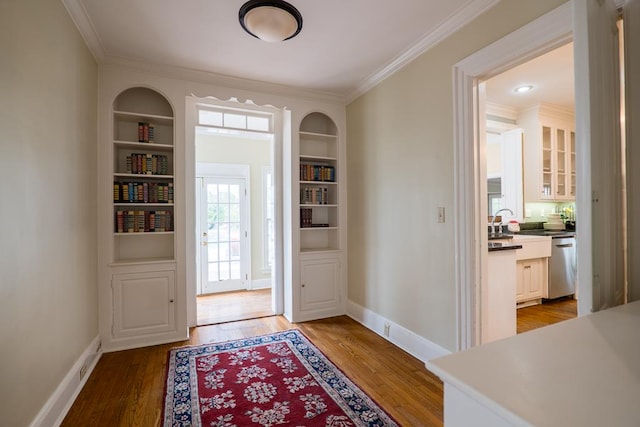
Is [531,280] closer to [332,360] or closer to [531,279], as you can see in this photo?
[531,279]

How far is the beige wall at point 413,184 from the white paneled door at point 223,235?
2.25 meters

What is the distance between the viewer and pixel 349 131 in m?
3.70

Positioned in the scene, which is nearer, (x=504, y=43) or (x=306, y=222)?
(x=504, y=43)

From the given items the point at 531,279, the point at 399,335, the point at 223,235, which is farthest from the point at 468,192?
the point at 223,235

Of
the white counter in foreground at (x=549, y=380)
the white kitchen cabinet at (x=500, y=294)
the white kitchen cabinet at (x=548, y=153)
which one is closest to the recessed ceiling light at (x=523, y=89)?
the white kitchen cabinet at (x=548, y=153)

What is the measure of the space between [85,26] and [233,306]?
10.7ft

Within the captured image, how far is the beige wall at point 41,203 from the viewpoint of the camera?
137 centimetres

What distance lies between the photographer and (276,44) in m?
2.56

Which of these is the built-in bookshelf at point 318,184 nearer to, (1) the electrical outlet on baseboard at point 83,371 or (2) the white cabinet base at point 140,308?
(2) the white cabinet base at point 140,308

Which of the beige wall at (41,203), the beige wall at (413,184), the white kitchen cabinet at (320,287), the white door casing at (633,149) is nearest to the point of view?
the white door casing at (633,149)

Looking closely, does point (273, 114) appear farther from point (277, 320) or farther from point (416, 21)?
point (277, 320)

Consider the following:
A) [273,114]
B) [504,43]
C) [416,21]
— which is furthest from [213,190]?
[504,43]

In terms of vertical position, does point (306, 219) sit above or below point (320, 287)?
above

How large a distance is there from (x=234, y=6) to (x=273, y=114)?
163 cm
